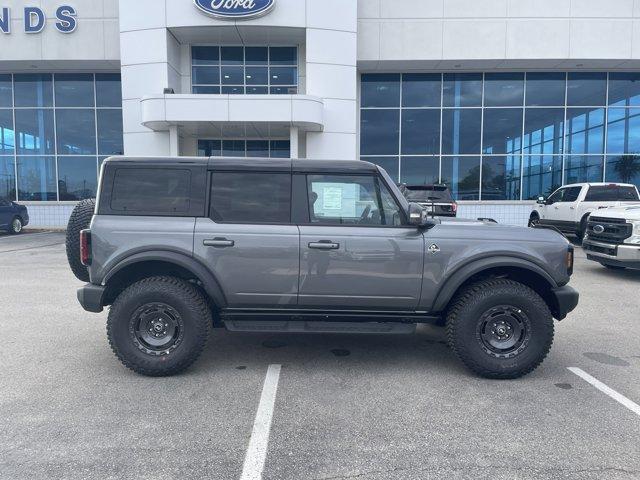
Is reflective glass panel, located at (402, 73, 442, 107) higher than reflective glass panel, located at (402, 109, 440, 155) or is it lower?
higher

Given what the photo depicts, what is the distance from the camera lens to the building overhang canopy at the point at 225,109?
15625 millimetres

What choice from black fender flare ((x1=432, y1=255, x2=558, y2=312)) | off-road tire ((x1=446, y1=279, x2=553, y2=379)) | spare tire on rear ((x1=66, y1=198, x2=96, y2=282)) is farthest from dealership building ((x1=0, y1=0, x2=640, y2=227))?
off-road tire ((x1=446, y1=279, x2=553, y2=379))

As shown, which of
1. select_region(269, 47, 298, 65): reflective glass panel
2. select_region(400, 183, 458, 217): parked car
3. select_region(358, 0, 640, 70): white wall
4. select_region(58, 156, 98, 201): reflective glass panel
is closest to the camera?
select_region(400, 183, 458, 217): parked car

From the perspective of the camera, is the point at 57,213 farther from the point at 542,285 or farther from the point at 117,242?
the point at 542,285

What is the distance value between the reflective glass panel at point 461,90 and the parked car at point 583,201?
677cm

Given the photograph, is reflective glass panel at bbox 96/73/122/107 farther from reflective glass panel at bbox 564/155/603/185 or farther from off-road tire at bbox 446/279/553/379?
off-road tire at bbox 446/279/553/379

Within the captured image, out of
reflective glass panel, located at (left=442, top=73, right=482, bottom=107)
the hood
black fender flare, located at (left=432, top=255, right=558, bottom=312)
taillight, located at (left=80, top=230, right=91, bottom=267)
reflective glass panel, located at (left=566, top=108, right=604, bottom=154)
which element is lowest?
black fender flare, located at (left=432, top=255, right=558, bottom=312)

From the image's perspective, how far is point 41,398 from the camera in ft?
12.4

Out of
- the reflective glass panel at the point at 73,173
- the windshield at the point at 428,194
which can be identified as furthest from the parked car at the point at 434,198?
the reflective glass panel at the point at 73,173

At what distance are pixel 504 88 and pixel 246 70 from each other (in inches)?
433

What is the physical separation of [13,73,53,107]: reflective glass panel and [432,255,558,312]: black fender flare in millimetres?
21999

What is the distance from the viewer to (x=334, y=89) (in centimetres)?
1723

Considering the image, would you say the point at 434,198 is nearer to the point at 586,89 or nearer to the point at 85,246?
the point at 85,246

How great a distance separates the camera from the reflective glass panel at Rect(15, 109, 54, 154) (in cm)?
2053
